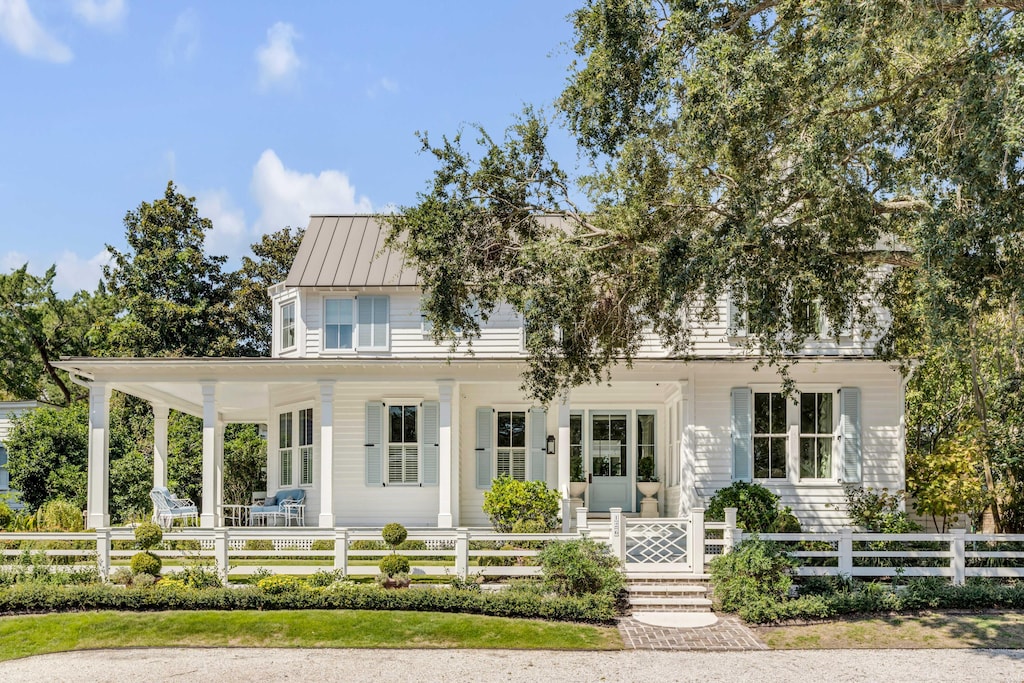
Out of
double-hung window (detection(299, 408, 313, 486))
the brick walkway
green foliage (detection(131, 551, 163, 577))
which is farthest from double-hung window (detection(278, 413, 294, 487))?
the brick walkway

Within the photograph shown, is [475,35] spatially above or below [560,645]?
above

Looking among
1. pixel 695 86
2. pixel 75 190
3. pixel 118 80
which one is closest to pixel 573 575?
pixel 695 86

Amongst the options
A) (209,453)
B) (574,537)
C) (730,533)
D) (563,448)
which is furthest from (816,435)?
(209,453)

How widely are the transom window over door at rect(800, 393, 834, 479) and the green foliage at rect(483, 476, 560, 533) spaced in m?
5.10

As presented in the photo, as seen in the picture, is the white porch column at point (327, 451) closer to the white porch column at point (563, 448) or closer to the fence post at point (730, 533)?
the white porch column at point (563, 448)

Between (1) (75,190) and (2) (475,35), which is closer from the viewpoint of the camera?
(2) (475,35)

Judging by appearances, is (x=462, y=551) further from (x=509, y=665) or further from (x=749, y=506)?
(x=749, y=506)

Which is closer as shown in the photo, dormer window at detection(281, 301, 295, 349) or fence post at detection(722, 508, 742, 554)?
fence post at detection(722, 508, 742, 554)

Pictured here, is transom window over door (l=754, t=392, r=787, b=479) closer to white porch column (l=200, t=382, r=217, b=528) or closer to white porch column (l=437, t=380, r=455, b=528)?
white porch column (l=437, t=380, r=455, b=528)

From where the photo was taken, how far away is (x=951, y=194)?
39.7ft

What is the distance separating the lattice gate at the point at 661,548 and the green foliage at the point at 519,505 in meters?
2.81

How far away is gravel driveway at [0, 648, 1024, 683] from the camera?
10.7 m

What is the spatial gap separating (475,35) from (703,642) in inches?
359

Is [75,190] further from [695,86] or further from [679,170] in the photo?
[695,86]
